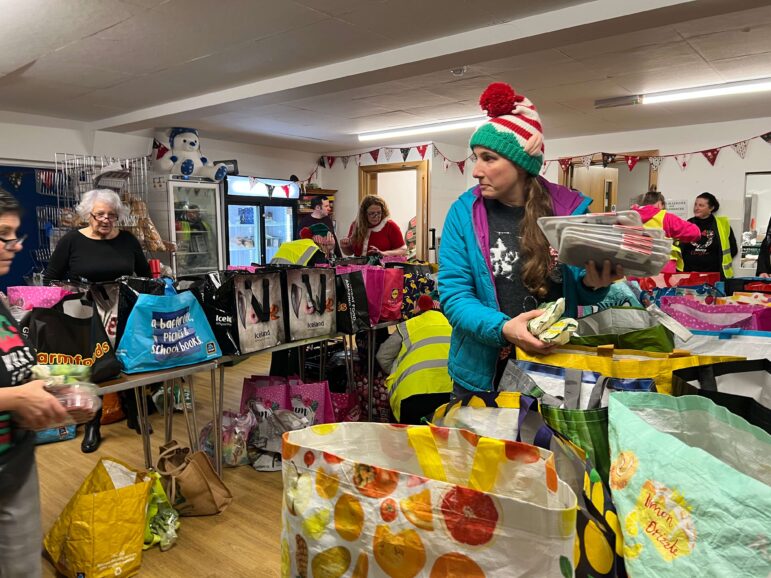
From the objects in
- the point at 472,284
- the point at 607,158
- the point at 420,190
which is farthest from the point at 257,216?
the point at 472,284

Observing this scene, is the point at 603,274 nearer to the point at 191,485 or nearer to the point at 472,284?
the point at 472,284

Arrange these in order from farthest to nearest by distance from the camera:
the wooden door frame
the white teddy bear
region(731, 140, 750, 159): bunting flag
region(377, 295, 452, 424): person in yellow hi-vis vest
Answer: the wooden door frame
the white teddy bear
region(731, 140, 750, 159): bunting flag
region(377, 295, 452, 424): person in yellow hi-vis vest

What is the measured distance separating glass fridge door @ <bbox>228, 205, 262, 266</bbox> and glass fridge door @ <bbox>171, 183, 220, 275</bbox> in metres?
0.25

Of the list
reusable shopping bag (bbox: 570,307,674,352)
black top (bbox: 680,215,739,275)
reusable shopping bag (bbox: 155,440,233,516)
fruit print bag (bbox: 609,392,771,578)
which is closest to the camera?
fruit print bag (bbox: 609,392,771,578)

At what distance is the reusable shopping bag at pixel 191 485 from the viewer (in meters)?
2.61

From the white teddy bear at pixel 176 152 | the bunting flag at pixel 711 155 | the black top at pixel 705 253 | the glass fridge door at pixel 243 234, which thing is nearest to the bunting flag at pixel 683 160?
the bunting flag at pixel 711 155

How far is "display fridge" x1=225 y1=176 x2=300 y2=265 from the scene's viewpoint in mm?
7375

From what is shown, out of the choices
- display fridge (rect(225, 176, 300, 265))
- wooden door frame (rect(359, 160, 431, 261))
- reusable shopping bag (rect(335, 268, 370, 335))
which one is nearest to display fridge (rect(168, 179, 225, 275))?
display fridge (rect(225, 176, 300, 265))

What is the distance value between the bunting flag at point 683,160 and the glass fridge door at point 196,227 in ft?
19.7

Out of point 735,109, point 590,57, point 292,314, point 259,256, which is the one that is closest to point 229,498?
point 292,314

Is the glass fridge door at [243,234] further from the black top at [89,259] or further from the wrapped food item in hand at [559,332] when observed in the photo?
the wrapped food item in hand at [559,332]

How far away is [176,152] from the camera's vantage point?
6.71 meters

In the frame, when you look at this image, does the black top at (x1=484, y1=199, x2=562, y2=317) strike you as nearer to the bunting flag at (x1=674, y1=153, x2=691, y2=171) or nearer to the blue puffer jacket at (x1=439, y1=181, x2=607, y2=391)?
the blue puffer jacket at (x1=439, y1=181, x2=607, y2=391)

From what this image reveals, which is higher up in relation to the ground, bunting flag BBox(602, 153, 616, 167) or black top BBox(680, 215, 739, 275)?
bunting flag BBox(602, 153, 616, 167)
